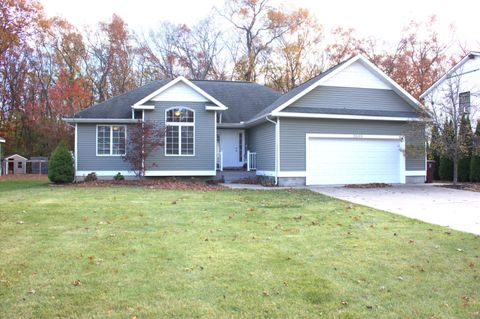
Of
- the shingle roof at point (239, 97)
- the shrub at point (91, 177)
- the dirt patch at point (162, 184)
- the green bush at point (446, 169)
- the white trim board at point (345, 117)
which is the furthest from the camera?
the shingle roof at point (239, 97)

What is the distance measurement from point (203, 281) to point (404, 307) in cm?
204

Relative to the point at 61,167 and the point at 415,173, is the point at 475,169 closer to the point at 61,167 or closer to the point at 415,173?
the point at 415,173

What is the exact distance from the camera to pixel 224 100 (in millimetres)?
22922

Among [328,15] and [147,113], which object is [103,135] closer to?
[147,113]

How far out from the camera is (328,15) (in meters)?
36.6

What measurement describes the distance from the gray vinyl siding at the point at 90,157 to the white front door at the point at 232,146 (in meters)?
5.07

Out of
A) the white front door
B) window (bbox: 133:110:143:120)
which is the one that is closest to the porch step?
the white front door

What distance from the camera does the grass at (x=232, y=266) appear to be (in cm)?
387

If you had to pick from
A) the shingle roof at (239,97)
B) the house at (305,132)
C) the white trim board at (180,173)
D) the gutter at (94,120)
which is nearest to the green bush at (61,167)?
the house at (305,132)

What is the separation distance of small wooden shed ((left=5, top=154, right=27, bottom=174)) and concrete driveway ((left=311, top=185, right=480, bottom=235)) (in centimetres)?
2627

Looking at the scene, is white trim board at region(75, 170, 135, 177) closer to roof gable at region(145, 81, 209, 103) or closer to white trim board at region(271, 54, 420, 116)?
roof gable at region(145, 81, 209, 103)

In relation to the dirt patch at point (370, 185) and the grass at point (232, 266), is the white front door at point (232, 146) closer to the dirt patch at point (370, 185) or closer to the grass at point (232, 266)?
the dirt patch at point (370, 185)

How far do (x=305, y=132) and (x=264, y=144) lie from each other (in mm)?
2241

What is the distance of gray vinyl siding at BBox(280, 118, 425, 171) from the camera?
1709 cm
